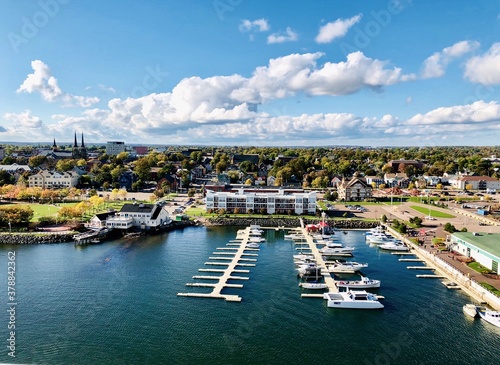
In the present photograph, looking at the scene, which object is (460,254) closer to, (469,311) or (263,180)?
(469,311)

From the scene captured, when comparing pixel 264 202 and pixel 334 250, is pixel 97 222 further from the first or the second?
pixel 334 250

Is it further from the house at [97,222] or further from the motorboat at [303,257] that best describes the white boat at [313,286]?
the house at [97,222]

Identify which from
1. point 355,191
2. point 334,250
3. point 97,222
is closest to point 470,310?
point 334,250

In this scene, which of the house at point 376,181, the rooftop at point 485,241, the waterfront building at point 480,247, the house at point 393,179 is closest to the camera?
the waterfront building at point 480,247

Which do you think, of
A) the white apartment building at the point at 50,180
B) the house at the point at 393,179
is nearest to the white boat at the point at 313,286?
the white apartment building at the point at 50,180

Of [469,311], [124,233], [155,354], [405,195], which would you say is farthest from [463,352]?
[405,195]
